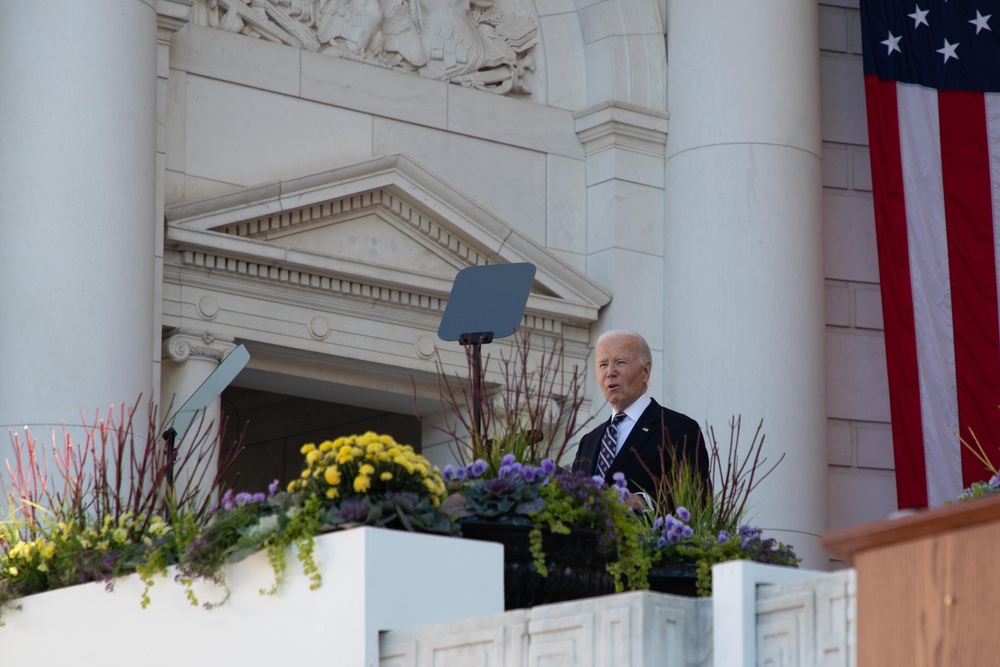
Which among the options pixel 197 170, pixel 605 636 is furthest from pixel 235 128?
pixel 605 636

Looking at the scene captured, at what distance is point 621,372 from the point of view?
771 cm

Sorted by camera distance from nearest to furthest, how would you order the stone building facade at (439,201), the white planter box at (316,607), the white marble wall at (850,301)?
the white planter box at (316,607), the stone building facade at (439,201), the white marble wall at (850,301)

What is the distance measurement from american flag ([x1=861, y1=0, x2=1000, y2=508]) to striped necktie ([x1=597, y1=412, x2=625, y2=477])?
16.6 ft

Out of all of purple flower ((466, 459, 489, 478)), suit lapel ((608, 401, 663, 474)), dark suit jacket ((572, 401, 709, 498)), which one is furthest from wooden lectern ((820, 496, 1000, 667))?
suit lapel ((608, 401, 663, 474))

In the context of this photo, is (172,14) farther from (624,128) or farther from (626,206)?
(626,206)

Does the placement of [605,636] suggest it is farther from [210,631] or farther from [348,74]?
[348,74]

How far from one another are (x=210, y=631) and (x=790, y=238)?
22.6ft

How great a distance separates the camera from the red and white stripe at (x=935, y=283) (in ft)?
40.4

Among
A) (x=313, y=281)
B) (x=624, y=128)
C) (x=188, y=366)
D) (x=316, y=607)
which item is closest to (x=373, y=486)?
(x=316, y=607)

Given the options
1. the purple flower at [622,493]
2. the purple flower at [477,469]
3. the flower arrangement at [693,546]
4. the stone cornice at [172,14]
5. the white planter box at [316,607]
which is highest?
the stone cornice at [172,14]

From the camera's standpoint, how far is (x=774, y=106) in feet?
39.8

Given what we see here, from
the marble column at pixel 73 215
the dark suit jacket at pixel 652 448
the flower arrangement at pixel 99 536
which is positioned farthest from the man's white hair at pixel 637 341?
the marble column at pixel 73 215

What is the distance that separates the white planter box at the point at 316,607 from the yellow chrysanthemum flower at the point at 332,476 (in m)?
0.25

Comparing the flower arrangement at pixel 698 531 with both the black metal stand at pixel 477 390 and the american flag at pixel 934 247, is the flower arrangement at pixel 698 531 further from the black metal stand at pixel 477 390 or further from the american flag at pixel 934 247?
the american flag at pixel 934 247
